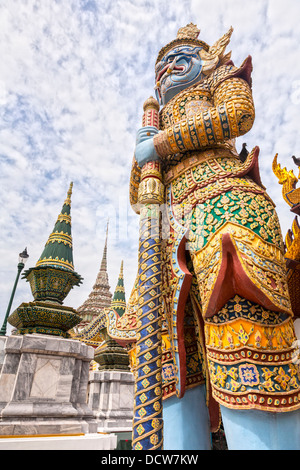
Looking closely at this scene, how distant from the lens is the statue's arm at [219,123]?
2865 millimetres

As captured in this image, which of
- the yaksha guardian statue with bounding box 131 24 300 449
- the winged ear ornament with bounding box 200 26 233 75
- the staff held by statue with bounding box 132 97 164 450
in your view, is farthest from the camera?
the winged ear ornament with bounding box 200 26 233 75

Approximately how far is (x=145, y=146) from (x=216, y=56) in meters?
1.61

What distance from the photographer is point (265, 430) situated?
180cm

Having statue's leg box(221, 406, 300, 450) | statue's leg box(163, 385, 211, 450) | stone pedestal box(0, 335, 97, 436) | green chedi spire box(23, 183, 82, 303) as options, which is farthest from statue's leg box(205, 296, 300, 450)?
green chedi spire box(23, 183, 82, 303)

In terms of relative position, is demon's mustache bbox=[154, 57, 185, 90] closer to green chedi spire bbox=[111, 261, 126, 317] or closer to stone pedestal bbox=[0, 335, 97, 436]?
stone pedestal bbox=[0, 335, 97, 436]

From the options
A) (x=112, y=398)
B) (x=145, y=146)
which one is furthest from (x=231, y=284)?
(x=112, y=398)

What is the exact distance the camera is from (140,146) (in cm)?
335

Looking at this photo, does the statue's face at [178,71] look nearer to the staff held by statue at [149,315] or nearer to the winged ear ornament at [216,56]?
the winged ear ornament at [216,56]

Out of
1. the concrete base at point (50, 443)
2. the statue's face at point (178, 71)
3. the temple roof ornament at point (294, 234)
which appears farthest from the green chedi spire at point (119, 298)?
the statue's face at point (178, 71)

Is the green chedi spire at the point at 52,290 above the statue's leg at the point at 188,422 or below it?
above

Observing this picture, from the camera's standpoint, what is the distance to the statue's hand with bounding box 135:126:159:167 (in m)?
3.27

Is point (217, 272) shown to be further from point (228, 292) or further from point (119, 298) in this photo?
point (119, 298)
